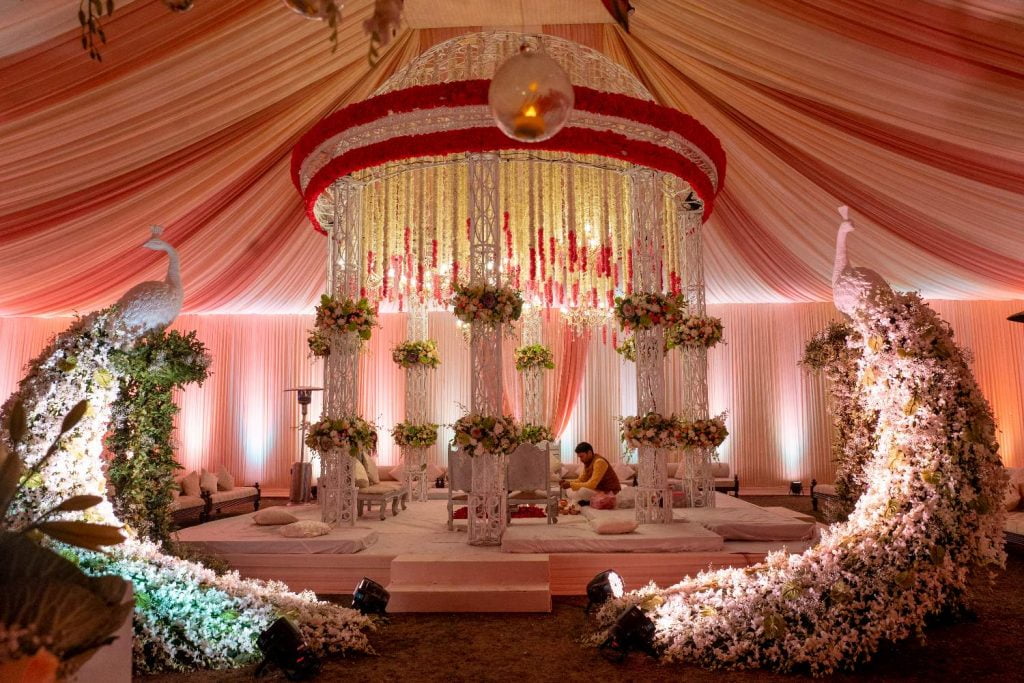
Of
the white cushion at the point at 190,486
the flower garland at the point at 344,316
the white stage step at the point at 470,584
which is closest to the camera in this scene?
the white stage step at the point at 470,584

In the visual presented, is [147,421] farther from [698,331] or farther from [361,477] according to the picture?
[698,331]

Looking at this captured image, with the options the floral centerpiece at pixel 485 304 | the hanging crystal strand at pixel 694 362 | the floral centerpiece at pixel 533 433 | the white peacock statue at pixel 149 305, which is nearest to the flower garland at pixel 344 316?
the floral centerpiece at pixel 485 304

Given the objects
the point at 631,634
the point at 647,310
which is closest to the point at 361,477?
the point at 647,310

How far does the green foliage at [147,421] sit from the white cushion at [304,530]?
4.26ft

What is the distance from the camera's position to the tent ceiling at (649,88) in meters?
5.36

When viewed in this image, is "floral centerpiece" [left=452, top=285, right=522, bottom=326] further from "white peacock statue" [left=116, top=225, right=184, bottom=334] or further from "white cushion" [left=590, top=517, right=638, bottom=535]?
"white peacock statue" [left=116, top=225, right=184, bottom=334]

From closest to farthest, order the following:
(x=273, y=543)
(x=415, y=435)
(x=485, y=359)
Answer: (x=273, y=543)
(x=485, y=359)
(x=415, y=435)

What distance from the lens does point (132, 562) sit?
422cm

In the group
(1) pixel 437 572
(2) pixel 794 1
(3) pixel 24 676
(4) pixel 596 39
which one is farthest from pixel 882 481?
(4) pixel 596 39

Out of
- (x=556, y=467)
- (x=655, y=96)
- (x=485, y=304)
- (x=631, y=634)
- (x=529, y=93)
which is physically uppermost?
(x=655, y=96)

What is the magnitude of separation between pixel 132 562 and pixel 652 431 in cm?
417

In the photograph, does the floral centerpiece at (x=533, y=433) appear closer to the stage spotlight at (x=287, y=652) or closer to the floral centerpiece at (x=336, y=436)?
the floral centerpiece at (x=336, y=436)

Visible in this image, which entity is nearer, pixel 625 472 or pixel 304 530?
pixel 304 530

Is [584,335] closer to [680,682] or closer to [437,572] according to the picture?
[437,572]
